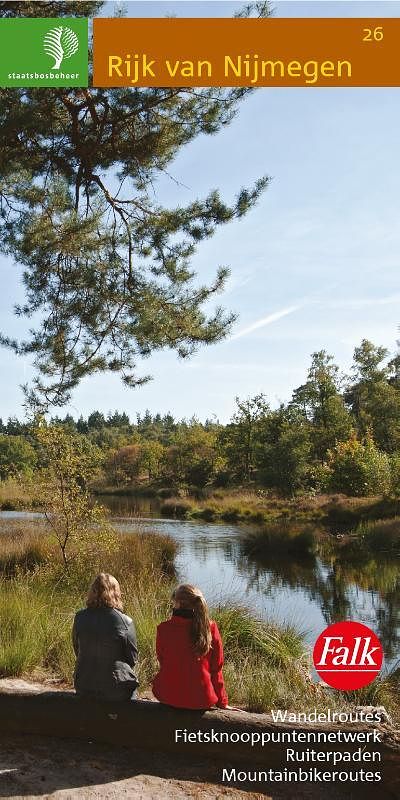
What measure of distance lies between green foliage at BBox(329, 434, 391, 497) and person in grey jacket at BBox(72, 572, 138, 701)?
2280cm

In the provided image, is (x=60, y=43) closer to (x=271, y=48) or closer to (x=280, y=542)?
(x=271, y=48)

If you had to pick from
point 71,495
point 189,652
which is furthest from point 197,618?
point 71,495

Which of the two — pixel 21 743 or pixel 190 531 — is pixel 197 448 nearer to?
pixel 190 531

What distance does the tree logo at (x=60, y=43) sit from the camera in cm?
560

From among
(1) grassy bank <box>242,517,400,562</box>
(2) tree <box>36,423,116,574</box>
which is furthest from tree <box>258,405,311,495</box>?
(2) tree <box>36,423,116,574</box>

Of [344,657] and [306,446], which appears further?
[306,446]

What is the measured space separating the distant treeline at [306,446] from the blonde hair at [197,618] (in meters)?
19.0

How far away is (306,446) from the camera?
110ft

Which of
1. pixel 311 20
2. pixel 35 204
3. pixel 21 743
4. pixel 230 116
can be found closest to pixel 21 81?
pixel 35 204

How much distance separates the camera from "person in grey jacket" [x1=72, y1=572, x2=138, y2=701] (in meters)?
3.76

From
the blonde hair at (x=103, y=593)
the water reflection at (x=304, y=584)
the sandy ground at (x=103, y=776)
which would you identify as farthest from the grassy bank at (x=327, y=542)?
the blonde hair at (x=103, y=593)

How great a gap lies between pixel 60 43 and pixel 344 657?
564 centimetres

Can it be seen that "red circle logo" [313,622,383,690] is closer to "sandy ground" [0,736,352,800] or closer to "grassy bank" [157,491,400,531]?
"sandy ground" [0,736,352,800]

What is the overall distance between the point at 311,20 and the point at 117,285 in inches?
120
